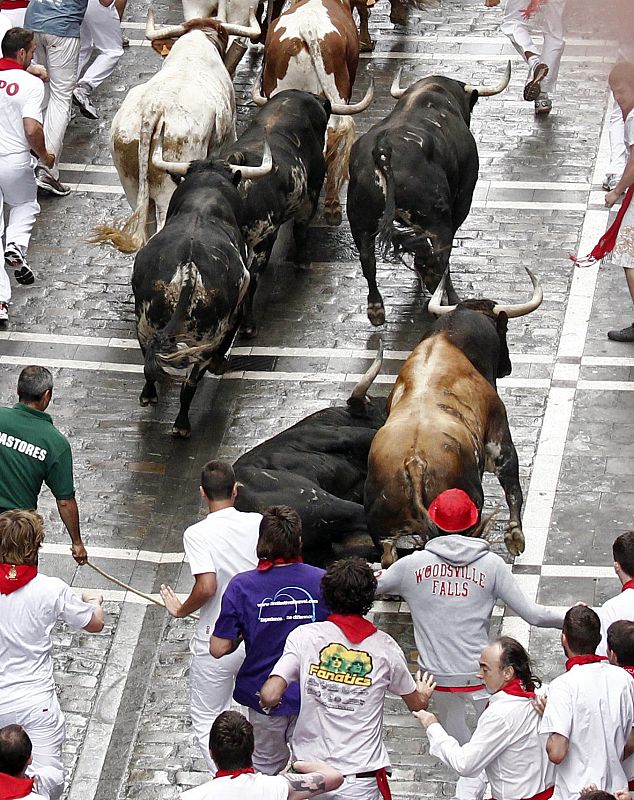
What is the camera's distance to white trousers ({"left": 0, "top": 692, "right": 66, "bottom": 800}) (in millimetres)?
6027

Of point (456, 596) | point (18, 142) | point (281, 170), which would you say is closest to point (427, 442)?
point (456, 596)

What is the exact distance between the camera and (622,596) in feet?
19.0

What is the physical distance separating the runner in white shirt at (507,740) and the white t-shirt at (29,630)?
1783mm

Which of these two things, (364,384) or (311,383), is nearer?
(364,384)

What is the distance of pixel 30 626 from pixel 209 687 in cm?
94

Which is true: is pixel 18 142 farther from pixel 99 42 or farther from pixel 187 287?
pixel 99 42

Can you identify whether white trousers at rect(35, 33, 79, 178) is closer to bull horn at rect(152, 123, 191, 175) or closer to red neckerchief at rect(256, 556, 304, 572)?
bull horn at rect(152, 123, 191, 175)

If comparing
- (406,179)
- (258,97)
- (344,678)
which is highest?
(344,678)

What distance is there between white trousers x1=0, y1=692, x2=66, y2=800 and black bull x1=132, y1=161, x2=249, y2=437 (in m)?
4.09

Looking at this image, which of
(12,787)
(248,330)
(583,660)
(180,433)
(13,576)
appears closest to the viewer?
(12,787)

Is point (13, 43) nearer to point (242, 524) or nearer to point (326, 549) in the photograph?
point (326, 549)

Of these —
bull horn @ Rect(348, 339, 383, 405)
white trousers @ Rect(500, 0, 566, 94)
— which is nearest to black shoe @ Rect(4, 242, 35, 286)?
bull horn @ Rect(348, 339, 383, 405)

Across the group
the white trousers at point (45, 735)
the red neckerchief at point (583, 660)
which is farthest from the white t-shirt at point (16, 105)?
the red neckerchief at point (583, 660)

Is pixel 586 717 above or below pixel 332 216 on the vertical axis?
above
